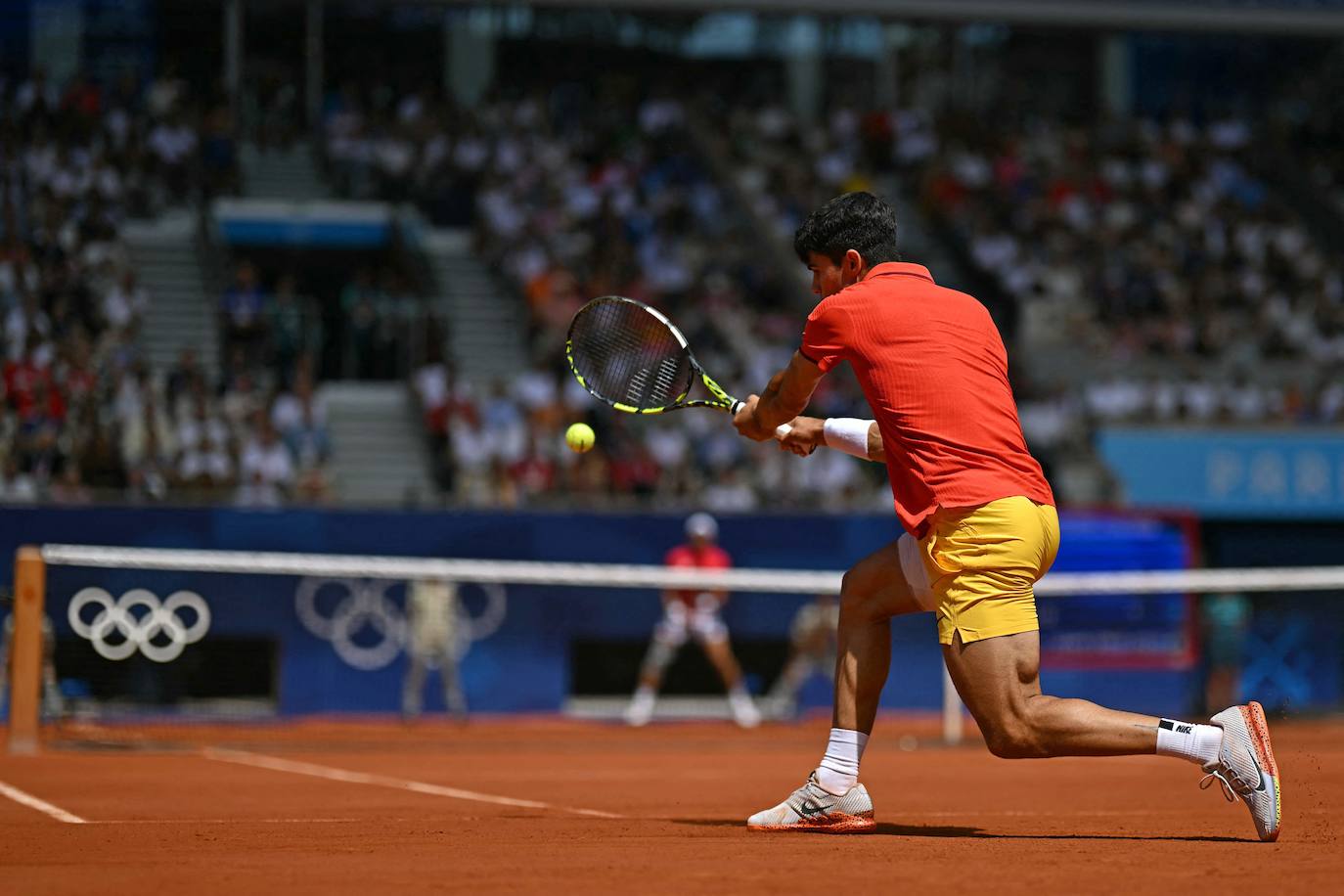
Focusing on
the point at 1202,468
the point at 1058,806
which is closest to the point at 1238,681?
the point at 1202,468

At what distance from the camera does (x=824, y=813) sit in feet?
21.8

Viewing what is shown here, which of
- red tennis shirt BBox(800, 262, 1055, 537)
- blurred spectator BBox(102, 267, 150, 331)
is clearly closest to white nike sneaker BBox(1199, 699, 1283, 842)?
red tennis shirt BBox(800, 262, 1055, 537)

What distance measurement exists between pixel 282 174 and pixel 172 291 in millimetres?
3324

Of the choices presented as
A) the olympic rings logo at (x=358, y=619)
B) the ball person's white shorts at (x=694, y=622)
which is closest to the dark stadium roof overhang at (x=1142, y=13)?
the ball person's white shorts at (x=694, y=622)

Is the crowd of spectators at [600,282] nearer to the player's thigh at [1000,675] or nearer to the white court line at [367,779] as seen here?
the white court line at [367,779]

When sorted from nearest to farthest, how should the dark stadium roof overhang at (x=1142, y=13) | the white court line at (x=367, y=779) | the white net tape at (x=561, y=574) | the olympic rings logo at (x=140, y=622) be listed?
the white court line at (x=367, y=779) → the white net tape at (x=561, y=574) → the olympic rings logo at (x=140, y=622) → the dark stadium roof overhang at (x=1142, y=13)

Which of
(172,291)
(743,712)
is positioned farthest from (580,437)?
(172,291)

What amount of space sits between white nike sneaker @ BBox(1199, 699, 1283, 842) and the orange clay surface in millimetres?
146

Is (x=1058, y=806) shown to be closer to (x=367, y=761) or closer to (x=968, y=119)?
(x=367, y=761)

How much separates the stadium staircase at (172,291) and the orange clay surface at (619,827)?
7.93 m

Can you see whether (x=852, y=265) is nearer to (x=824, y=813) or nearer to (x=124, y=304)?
(x=824, y=813)

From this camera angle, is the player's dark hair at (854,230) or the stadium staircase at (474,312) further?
the stadium staircase at (474,312)

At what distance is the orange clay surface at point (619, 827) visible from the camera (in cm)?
528

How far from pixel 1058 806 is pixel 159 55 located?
2039cm
